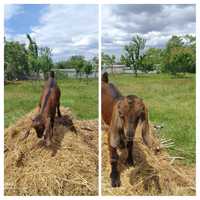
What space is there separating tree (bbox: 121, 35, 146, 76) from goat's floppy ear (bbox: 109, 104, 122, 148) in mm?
419

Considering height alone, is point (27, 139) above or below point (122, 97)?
below

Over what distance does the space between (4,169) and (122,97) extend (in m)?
1.19

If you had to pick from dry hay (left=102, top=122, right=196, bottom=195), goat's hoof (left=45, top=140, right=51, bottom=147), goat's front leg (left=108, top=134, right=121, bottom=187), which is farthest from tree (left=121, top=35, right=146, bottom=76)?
goat's hoof (left=45, top=140, right=51, bottom=147)

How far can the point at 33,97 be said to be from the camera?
3.69 m

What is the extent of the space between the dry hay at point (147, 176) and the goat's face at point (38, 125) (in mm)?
544

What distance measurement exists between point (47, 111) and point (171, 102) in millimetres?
1090

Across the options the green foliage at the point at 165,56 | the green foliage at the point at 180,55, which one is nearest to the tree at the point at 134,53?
the green foliage at the point at 165,56

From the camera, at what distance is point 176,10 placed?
3.54 metres

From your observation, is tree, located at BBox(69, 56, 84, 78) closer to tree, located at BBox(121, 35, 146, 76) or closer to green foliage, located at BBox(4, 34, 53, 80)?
green foliage, located at BBox(4, 34, 53, 80)

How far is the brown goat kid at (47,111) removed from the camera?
3582mm

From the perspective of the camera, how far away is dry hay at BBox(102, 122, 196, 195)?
11.5 feet

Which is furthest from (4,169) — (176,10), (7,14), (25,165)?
(176,10)

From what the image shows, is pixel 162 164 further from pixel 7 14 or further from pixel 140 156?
pixel 7 14

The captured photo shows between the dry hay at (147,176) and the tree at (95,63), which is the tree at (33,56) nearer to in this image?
the tree at (95,63)
